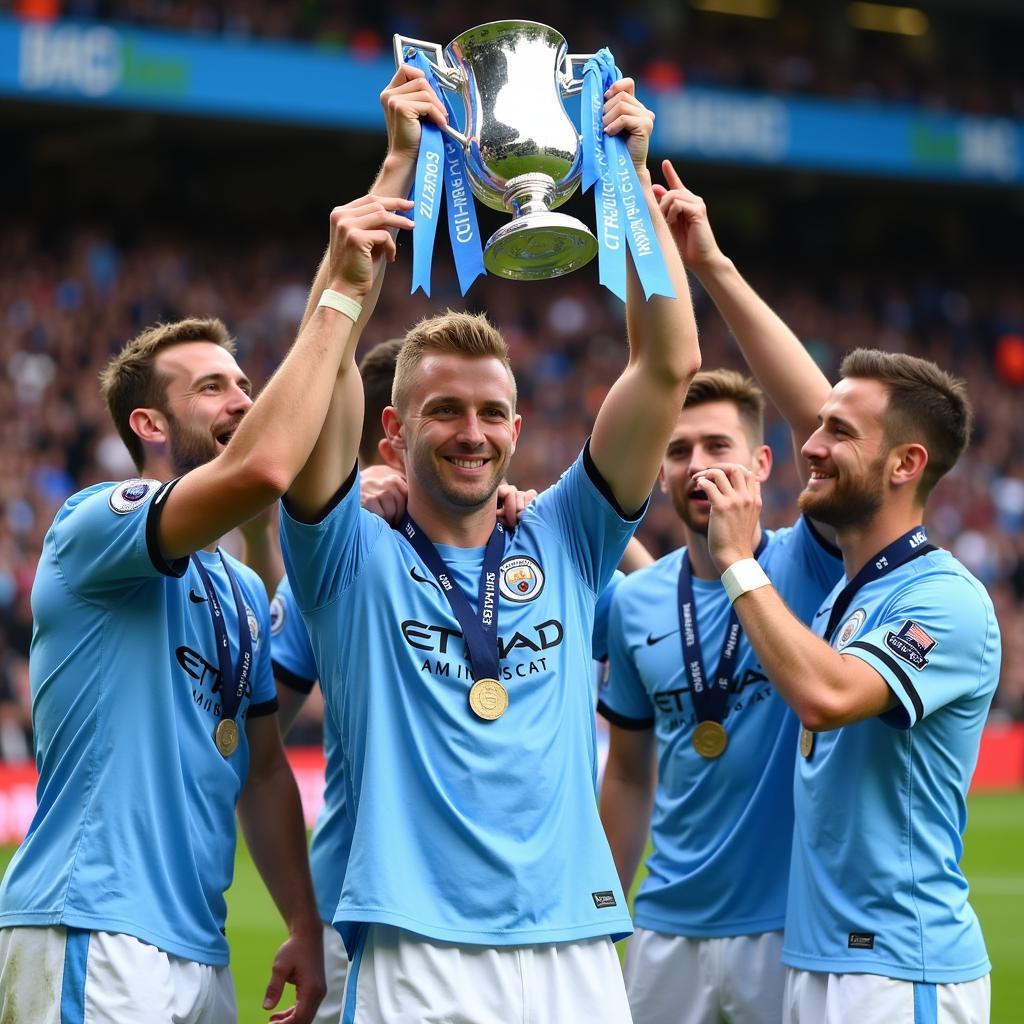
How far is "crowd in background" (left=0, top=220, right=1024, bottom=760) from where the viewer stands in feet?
53.8

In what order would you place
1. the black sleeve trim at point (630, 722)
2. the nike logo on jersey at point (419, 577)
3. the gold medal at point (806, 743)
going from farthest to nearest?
1. the black sleeve trim at point (630, 722)
2. the gold medal at point (806, 743)
3. the nike logo on jersey at point (419, 577)

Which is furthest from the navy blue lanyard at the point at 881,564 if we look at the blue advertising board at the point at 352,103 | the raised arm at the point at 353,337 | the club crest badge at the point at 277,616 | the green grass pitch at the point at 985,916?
the blue advertising board at the point at 352,103

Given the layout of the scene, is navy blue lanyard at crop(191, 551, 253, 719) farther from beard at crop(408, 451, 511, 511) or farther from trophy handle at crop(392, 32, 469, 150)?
trophy handle at crop(392, 32, 469, 150)

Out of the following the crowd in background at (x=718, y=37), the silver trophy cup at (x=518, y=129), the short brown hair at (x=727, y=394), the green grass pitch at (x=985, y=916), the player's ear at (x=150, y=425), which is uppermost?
the crowd in background at (x=718, y=37)

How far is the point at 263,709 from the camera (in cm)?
416

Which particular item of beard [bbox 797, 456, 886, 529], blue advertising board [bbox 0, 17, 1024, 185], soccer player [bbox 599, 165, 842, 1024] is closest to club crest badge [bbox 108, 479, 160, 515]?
soccer player [bbox 599, 165, 842, 1024]

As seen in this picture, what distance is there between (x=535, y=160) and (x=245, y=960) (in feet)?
20.8

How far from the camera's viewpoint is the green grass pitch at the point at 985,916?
26.5 feet

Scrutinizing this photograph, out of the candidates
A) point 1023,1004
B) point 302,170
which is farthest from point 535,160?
point 302,170

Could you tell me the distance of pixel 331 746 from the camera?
4.25 meters

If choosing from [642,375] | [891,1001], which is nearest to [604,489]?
[642,375]

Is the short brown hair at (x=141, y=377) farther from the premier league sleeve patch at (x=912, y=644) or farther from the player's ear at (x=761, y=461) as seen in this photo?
the premier league sleeve patch at (x=912, y=644)

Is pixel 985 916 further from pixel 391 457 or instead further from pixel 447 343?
pixel 447 343

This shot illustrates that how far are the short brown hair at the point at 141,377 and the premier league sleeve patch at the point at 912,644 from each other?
1898 mm
